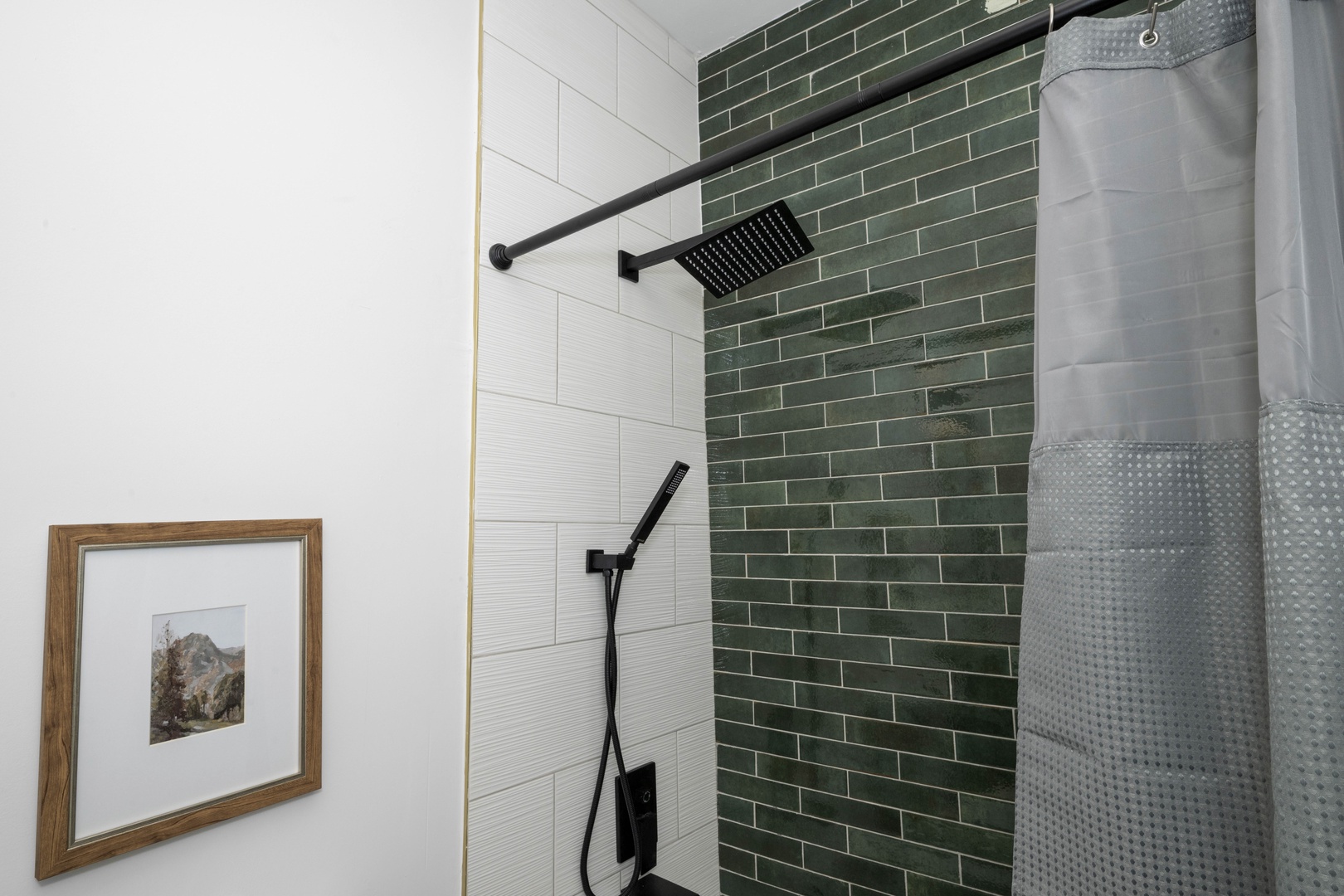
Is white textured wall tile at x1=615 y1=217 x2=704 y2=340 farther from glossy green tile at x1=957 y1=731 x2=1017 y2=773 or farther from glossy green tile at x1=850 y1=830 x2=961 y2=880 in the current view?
glossy green tile at x1=850 y1=830 x2=961 y2=880

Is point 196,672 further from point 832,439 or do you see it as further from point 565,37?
point 565,37

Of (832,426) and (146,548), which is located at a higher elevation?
(832,426)

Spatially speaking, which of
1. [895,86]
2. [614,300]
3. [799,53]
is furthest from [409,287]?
[799,53]

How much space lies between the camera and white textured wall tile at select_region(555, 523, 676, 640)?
147 cm

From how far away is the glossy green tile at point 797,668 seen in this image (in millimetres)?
1650

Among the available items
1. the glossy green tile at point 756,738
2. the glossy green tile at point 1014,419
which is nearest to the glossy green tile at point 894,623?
the glossy green tile at point 756,738

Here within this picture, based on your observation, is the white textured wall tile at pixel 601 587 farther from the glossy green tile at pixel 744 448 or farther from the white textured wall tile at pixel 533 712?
the glossy green tile at pixel 744 448

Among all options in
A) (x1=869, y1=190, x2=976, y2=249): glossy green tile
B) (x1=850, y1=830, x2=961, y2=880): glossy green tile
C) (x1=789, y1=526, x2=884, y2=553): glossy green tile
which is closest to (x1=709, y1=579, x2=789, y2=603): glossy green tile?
(x1=789, y1=526, x2=884, y2=553): glossy green tile

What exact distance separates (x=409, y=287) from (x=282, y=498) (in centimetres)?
43

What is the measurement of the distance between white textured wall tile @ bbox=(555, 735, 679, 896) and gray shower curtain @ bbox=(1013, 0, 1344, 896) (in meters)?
0.87

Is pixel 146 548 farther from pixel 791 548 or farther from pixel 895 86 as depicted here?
pixel 791 548

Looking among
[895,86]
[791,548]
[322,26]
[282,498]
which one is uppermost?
[322,26]

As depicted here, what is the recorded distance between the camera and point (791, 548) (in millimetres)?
1748

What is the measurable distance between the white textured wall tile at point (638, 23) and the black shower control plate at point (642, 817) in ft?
5.95
